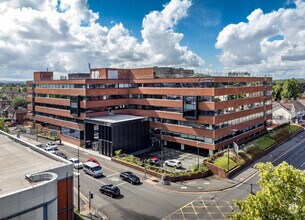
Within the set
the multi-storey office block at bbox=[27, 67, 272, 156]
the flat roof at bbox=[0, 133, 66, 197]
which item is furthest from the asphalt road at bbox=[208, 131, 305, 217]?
the flat roof at bbox=[0, 133, 66, 197]

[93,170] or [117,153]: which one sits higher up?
[117,153]

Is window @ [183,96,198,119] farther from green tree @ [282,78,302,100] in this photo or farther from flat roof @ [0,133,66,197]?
green tree @ [282,78,302,100]

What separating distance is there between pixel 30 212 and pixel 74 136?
50.9 meters

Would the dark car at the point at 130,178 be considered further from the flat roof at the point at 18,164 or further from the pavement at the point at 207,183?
the flat roof at the point at 18,164

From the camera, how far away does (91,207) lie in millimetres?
34375

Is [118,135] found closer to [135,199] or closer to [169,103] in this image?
[169,103]

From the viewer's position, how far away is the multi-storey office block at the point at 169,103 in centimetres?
5778

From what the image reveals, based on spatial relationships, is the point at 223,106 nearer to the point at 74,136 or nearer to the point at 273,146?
the point at 273,146

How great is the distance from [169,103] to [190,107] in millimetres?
6872

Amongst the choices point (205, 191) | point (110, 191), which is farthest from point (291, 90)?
point (110, 191)

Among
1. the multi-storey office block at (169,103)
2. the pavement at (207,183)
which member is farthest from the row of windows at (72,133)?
the pavement at (207,183)

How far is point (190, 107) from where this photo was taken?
59000mm

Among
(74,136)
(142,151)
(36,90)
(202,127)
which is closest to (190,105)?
(202,127)

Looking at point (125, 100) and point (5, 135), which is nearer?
point (5, 135)
